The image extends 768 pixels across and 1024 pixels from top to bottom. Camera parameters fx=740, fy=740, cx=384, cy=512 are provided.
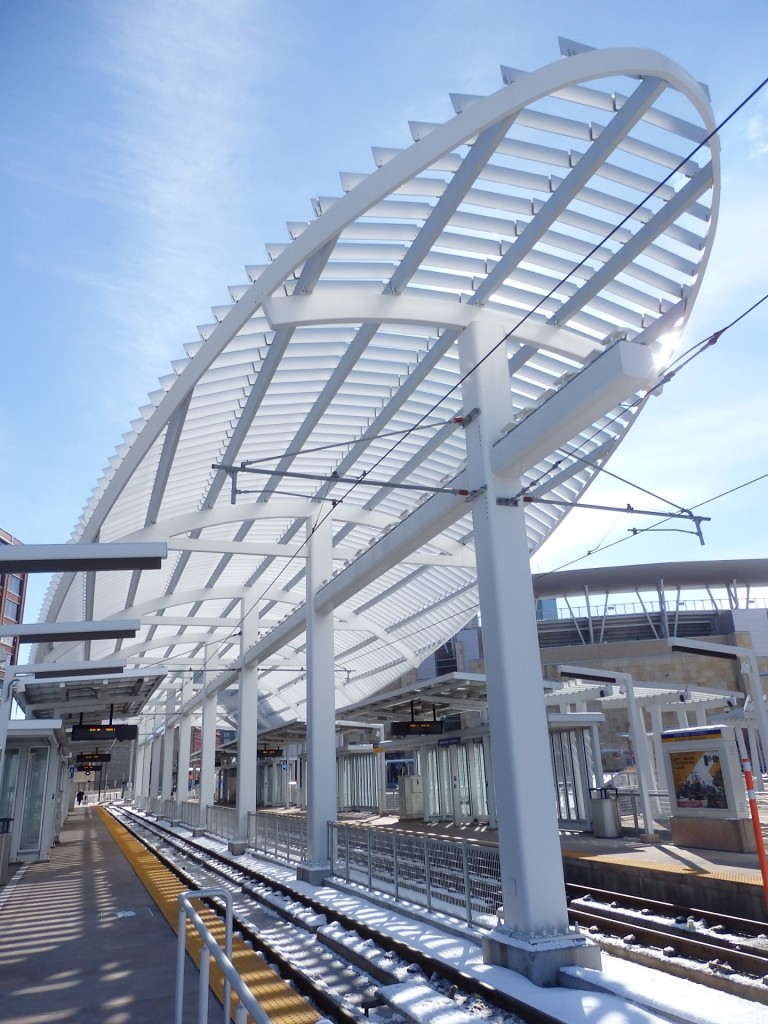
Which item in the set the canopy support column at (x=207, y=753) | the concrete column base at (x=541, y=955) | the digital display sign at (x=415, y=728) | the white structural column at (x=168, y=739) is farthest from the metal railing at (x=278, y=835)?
the white structural column at (x=168, y=739)

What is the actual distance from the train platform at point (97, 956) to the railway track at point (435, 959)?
77cm

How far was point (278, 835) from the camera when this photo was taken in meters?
17.5

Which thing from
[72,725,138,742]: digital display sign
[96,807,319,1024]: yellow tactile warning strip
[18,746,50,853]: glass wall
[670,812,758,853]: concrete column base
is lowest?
[96,807,319,1024]: yellow tactile warning strip

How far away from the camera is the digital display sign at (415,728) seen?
2094cm

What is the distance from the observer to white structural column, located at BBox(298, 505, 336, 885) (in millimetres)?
14047

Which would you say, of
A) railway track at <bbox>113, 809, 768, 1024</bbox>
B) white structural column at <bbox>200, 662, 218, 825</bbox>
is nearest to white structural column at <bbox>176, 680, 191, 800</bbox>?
white structural column at <bbox>200, 662, 218, 825</bbox>

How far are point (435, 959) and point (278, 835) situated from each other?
10.8m

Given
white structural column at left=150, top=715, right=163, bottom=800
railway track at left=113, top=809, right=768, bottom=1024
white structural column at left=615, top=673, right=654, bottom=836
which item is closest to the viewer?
railway track at left=113, top=809, right=768, bottom=1024

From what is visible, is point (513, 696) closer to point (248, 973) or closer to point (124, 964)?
point (248, 973)

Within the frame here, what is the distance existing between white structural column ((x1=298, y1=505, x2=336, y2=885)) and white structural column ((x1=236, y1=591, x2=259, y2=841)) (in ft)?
19.2

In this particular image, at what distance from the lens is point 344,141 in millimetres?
8078

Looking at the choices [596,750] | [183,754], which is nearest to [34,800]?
[183,754]

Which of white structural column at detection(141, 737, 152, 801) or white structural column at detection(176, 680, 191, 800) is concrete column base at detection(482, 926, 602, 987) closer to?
white structural column at detection(176, 680, 191, 800)

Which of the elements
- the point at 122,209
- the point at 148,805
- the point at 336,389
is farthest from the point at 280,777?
the point at 122,209
